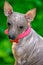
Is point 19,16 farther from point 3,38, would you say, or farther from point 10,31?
point 3,38

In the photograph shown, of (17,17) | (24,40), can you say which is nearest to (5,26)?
(24,40)

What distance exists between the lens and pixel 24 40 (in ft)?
12.6

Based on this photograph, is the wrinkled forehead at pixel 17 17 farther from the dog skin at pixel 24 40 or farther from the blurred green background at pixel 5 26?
the blurred green background at pixel 5 26

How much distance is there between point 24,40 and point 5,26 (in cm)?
122

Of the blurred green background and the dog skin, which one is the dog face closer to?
the dog skin

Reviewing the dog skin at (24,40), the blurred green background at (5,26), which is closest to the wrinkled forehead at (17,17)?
the dog skin at (24,40)

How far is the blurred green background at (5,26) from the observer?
197 inches

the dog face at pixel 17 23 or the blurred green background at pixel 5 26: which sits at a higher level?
the dog face at pixel 17 23

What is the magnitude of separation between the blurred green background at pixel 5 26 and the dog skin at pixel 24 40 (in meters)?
1.07

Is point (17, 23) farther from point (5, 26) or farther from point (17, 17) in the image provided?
point (5, 26)

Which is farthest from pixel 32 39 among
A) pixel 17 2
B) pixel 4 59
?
pixel 17 2

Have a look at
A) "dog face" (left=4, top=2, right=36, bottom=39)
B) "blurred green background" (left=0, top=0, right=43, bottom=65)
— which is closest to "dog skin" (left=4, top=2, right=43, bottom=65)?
"dog face" (left=4, top=2, right=36, bottom=39)

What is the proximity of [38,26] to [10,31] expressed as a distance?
1.63 metres

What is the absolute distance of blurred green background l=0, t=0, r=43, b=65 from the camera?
16.5 feet
